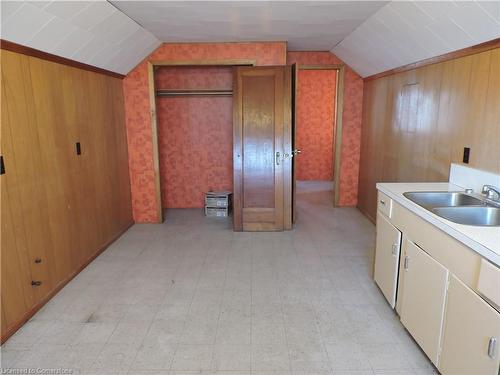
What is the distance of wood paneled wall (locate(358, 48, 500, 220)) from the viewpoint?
7.64ft

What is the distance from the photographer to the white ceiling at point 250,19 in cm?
281

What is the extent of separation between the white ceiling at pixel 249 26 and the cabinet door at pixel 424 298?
1480 millimetres

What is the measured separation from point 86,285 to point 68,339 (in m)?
0.76

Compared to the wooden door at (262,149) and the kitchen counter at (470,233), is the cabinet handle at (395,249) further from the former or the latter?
the wooden door at (262,149)

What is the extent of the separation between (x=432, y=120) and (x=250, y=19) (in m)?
1.90

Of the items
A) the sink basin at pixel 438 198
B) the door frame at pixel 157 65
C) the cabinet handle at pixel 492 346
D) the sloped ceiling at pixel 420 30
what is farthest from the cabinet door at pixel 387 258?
the door frame at pixel 157 65

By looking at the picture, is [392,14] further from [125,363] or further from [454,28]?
[125,363]

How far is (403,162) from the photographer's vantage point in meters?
3.62

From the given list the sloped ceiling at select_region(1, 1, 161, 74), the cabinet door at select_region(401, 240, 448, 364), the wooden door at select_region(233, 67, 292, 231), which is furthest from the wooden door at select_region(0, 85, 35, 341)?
the cabinet door at select_region(401, 240, 448, 364)

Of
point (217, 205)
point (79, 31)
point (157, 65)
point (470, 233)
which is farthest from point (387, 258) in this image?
point (157, 65)

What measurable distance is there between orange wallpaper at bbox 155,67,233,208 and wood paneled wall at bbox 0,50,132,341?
119cm

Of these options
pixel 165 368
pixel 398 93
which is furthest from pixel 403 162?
pixel 165 368

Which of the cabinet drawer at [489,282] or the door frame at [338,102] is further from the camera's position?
the door frame at [338,102]

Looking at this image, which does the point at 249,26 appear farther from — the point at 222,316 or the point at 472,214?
the point at 222,316
